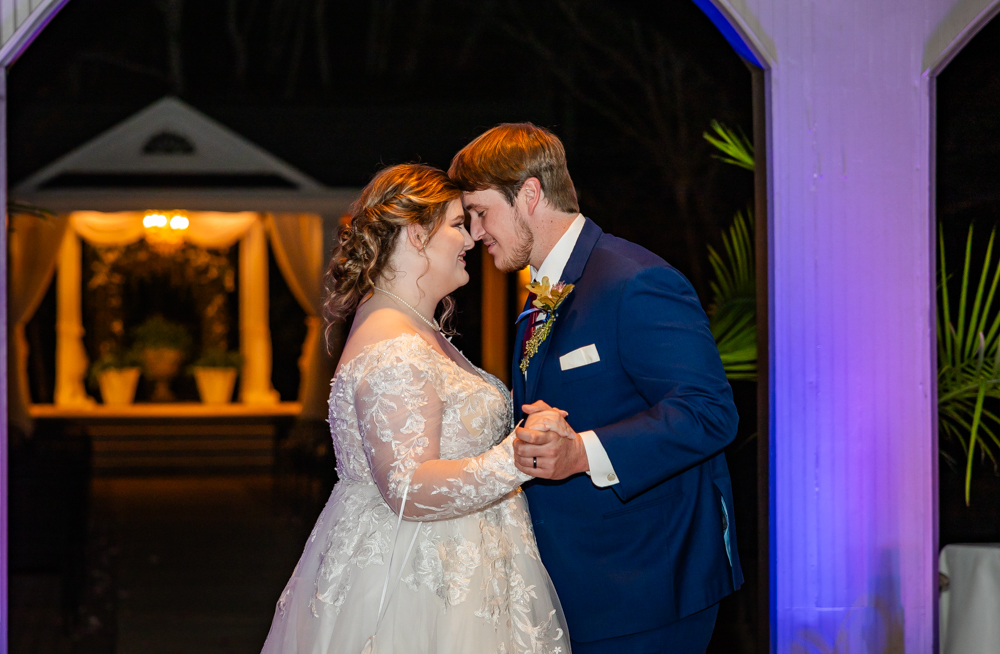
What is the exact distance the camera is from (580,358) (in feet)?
6.03

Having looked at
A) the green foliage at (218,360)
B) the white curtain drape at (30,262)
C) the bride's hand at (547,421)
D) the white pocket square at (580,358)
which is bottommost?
the bride's hand at (547,421)

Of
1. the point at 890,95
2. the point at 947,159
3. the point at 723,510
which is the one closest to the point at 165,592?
the point at 723,510

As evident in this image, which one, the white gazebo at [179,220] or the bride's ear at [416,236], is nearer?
the bride's ear at [416,236]

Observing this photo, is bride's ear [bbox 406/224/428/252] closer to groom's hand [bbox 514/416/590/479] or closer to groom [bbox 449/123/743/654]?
groom [bbox 449/123/743/654]

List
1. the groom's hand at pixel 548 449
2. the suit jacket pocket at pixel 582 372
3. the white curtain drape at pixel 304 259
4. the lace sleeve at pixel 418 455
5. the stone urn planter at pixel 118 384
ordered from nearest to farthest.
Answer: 1. the groom's hand at pixel 548 449
2. the lace sleeve at pixel 418 455
3. the suit jacket pocket at pixel 582 372
4. the white curtain drape at pixel 304 259
5. the stone urn planter at pixel 118 384

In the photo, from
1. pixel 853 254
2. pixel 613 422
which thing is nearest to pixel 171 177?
pixel 853 254

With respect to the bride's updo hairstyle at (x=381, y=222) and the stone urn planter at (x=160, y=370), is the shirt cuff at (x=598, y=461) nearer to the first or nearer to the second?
the bride's updo hairstyle at (x=381, y=222)

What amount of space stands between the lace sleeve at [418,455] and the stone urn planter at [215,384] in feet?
26.8

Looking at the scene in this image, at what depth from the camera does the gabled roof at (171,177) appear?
17.9 feet

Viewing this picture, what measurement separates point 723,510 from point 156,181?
16.1 ft

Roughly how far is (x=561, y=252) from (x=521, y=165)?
23cm

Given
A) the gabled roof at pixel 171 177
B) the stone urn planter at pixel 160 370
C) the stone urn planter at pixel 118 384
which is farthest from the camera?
the stone urn planter at pixel 160 370

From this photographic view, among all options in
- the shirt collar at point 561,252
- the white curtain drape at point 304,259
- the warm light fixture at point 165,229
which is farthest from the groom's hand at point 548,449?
the warm light fixture at point 165,229

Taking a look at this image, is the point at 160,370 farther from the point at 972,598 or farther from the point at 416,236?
the point at 972,598
